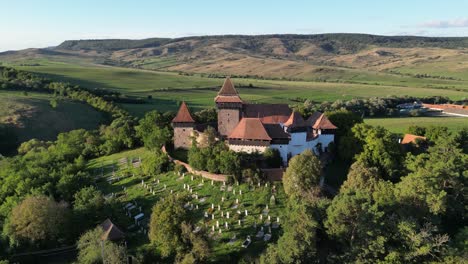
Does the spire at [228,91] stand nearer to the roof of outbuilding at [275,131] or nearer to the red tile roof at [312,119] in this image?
the roof of outbuilding at [275,131]

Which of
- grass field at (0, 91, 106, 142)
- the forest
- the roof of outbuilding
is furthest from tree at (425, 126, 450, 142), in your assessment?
grass field at (0, 91, 106, 142)

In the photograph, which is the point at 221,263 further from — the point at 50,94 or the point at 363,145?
the point at 50,94

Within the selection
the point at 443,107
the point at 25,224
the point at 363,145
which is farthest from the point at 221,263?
the point at 443,107

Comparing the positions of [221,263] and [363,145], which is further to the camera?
[363,145]

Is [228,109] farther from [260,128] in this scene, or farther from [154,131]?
[154,131]

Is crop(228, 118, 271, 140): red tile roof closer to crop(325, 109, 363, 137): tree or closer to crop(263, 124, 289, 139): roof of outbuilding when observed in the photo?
crop(263, 124, 289, 139): roof of outbuilding

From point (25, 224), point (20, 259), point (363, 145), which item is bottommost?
point (20, 259)
